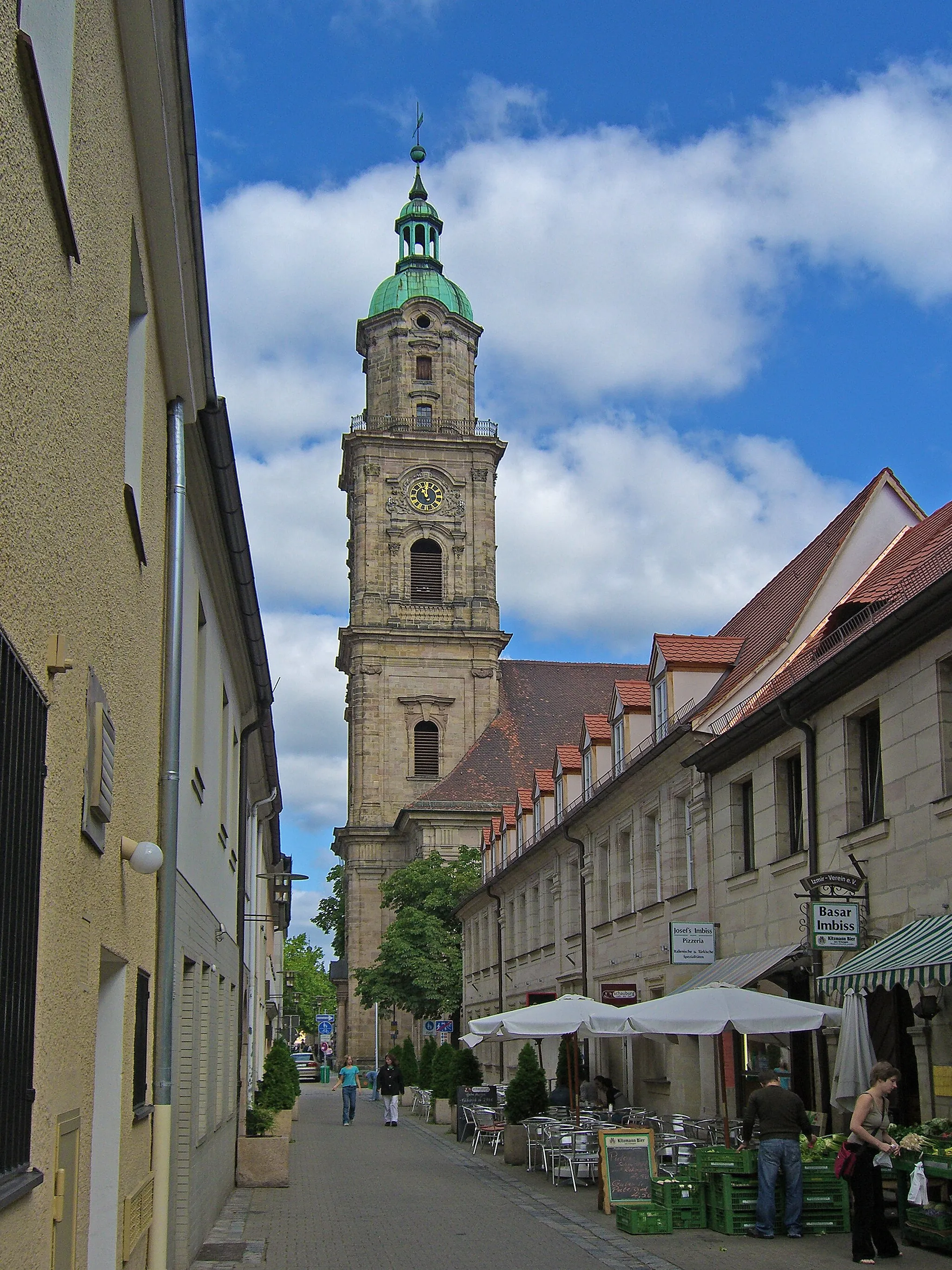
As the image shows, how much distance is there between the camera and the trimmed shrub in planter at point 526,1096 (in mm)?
23719

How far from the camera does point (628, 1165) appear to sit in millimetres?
16641

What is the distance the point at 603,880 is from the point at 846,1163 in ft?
59.9

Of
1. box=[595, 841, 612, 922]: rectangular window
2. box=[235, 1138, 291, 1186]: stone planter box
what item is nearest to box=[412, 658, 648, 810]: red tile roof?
box=[595, 841, 612, 922]: rectangular window

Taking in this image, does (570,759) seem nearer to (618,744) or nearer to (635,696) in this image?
(618,744)

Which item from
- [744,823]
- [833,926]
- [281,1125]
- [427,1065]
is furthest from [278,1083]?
[427,1065]

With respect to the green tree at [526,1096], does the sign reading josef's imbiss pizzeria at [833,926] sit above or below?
above

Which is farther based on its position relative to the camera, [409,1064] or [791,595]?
[409,1064]

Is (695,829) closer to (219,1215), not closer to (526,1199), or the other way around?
(526,1199)

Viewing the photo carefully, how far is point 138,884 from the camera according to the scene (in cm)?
832

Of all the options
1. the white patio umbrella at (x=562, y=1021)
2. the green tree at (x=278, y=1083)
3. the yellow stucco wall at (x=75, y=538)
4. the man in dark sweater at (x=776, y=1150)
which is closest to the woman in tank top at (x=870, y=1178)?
the man in dark sweater at (x=776, y=1150)

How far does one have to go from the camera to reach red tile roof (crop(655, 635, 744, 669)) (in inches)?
1013

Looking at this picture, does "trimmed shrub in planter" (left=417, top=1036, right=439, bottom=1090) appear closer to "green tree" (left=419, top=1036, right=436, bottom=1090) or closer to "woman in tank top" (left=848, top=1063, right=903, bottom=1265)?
"green tree" (left=419, top=1036, right=436, bottom=1090)

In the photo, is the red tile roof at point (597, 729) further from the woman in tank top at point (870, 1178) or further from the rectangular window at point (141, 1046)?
the rectangular window at point (141, 1046)

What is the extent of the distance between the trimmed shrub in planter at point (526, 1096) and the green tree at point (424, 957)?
31.0m
